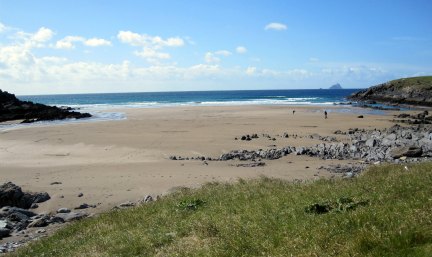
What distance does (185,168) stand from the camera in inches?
832

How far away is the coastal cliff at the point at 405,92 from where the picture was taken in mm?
80775

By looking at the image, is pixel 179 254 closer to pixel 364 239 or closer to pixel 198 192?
pixel 364 239

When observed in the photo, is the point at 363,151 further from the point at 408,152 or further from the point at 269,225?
the point at 269,225

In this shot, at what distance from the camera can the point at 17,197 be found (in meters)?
15.9

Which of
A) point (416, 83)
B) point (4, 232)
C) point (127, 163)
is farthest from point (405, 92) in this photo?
point (4, 232)

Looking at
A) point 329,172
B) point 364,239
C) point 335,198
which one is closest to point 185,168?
point 329,172

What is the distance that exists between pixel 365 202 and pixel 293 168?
12266 mm

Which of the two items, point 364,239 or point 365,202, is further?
point 365,202

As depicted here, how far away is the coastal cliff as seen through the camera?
80.8 m

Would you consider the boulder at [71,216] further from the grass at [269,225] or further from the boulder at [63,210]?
the grass at [269,225]

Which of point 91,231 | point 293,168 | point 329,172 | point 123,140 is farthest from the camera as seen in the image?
point 123,140

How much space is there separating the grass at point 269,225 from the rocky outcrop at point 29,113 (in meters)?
52.6

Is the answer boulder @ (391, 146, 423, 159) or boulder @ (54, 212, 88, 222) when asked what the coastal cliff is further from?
boulder @ (54, 212, 88, 222)

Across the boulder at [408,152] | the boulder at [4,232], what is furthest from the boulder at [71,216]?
the boulder at [408,152]
